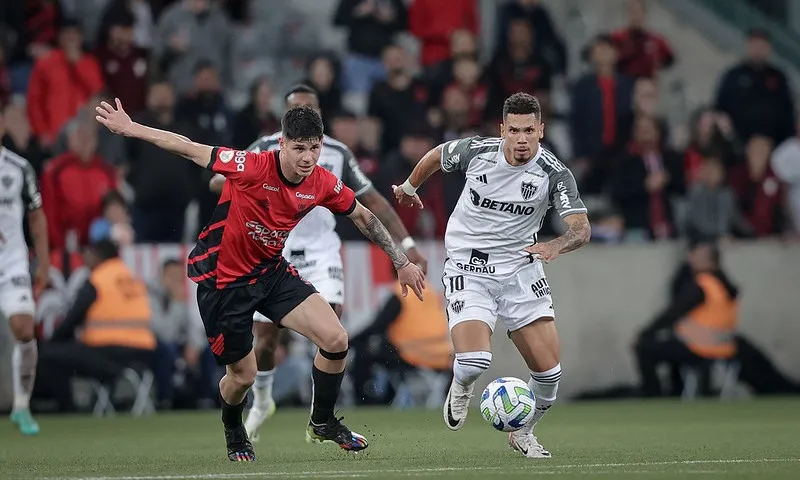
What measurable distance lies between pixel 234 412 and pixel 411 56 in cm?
1172

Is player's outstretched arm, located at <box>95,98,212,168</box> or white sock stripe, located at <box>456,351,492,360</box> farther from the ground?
player's outstretched arm, located at <box>95,98,212,168</box>

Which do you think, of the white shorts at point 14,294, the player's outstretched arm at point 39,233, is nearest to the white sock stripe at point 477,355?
the player's outstretched arm at point 39,233

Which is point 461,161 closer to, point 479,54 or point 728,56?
point 479,54

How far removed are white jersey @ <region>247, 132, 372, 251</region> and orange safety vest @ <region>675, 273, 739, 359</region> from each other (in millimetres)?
7070

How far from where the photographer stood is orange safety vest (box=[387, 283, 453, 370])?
58.3ft

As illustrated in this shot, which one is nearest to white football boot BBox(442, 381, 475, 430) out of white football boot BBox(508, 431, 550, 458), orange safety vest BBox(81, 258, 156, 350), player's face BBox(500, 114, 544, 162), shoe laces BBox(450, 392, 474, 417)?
shoe laces BBox(450, 392, 474, 417)

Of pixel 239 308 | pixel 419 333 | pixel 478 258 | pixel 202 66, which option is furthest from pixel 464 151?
pixel 202 66

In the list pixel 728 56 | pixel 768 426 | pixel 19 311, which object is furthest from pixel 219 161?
Answer: pixel 728 56

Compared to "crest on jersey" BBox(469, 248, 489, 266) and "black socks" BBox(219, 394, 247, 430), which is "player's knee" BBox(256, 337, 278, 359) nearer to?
"black socks" BBox(219, 394, 247, 430)

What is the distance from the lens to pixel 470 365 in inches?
431

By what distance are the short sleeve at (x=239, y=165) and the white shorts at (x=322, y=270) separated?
2349 mm

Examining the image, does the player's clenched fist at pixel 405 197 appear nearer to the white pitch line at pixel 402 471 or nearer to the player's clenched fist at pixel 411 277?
the player's clenched fist at pixel 411 277

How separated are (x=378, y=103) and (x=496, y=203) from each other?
337 inches

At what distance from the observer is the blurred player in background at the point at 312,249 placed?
41.1ft
